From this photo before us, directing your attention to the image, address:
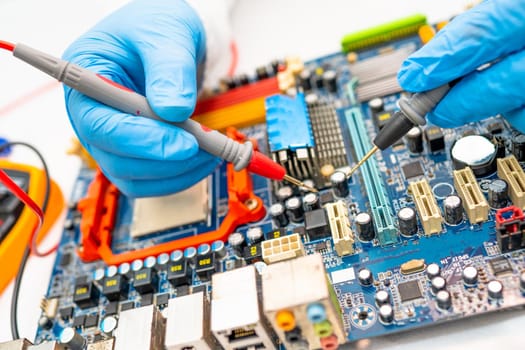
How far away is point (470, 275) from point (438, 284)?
18 cm

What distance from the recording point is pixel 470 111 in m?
3.28

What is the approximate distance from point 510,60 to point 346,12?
2908 mm

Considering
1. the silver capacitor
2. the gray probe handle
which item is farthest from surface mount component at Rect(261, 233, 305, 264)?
the silver capacitor

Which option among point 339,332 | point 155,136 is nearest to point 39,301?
point 155,136

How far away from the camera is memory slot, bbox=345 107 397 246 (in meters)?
3.46

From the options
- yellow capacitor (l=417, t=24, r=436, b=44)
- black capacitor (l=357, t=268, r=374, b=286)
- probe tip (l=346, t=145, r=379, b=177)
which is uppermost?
yellow capacitor (l=417, t=24, r=436, b=44)

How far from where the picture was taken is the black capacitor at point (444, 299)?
3.05m

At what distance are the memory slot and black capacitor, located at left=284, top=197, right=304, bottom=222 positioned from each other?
0.47 meters

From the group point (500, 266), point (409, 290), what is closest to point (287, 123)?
point (409, 290)

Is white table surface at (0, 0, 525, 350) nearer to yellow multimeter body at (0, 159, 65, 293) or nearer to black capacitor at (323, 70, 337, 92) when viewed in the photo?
yellow multimeter body at (0, 159, 65, 293)

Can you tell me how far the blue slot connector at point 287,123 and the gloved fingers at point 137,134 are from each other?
2.42 feet

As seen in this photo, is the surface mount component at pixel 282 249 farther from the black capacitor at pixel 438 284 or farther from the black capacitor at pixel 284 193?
the black capacitor at pixel 438 284

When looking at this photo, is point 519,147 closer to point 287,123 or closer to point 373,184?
point 373,184

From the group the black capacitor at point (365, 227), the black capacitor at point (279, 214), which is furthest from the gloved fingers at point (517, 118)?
the black capacitor at point (279, 214)
